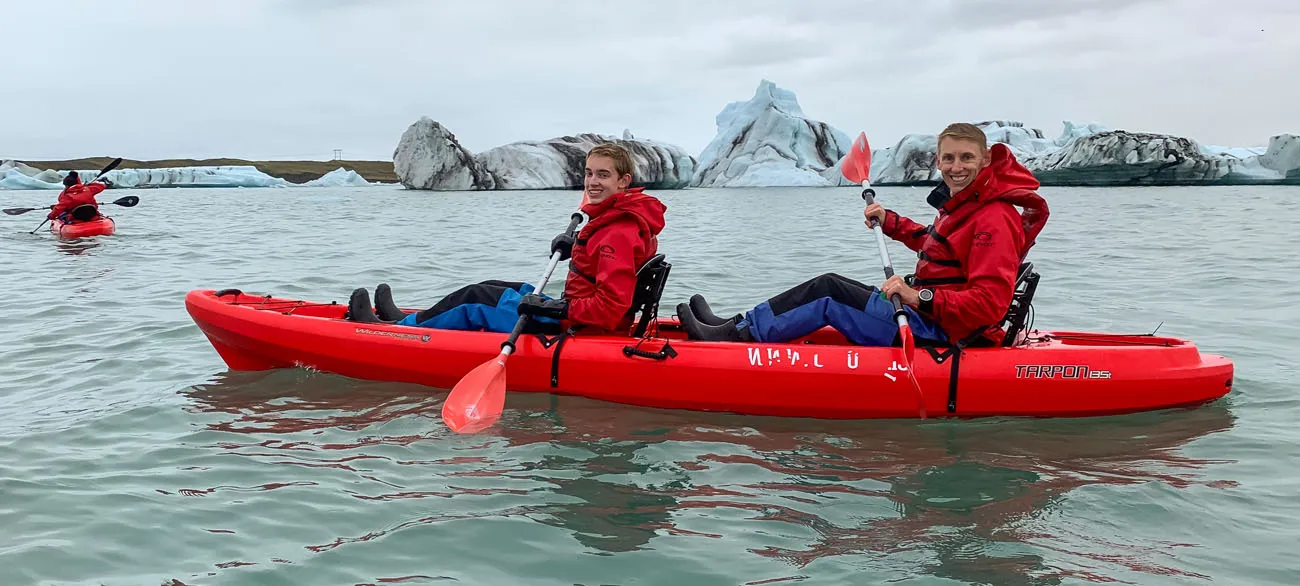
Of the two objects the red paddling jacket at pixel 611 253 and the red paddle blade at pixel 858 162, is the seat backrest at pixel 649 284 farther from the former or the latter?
the red paddle blade at pixel 858 162

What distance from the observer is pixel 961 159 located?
17.6 feet

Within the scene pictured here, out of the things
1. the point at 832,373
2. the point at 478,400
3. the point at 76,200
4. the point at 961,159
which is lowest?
the point at 478,400

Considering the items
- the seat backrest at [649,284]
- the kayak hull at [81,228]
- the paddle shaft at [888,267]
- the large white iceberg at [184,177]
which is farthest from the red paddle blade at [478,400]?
the large white iceberg at [184,177]

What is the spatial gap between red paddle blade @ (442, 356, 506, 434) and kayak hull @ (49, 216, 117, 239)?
51.1 ft

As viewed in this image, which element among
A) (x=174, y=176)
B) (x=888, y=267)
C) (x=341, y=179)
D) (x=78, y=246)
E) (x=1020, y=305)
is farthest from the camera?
(x=341, y=179)

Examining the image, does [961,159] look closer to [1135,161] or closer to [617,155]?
[617,155]

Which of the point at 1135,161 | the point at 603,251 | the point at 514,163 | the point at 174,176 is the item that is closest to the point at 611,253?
the point at 603,251

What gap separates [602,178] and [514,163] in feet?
181

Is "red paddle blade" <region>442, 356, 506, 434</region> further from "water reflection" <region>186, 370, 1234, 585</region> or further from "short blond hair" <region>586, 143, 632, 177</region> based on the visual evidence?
"short blond hair" <region>586, 143, 632, 177</region>

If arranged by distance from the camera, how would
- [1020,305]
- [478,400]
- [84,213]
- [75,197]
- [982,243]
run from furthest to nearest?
[84,213]
[75,197]
[1020,305]
[478,400]
[982,243]

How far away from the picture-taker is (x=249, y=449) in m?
5.23

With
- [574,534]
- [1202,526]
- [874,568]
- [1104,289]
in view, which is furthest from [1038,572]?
[1104,289]

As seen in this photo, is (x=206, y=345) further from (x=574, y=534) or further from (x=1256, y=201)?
(x=1256, y=201)

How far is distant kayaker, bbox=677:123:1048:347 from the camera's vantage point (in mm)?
5328
